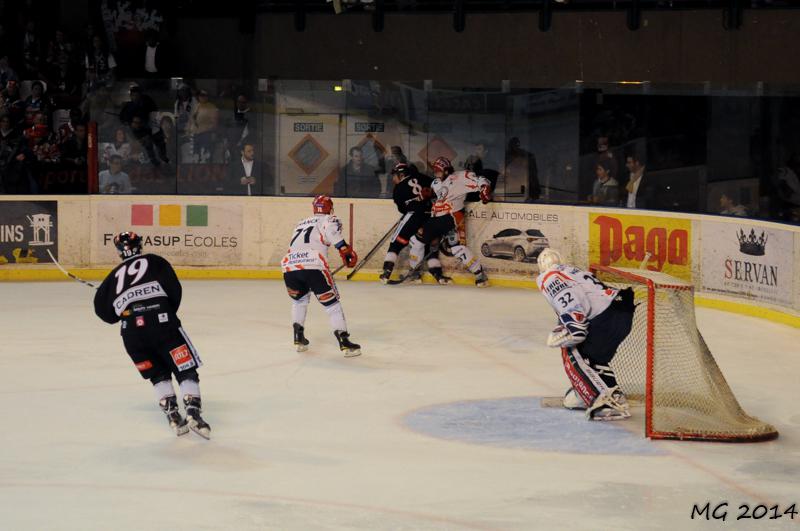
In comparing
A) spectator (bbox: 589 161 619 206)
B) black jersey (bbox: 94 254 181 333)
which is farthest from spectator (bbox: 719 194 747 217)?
black jersey (bbox: 94 254 181 333)

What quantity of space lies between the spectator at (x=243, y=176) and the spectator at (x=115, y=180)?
1.05 meters

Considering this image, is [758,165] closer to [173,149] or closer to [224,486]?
[173,149]

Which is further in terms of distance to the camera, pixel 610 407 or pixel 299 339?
pixel 299 339

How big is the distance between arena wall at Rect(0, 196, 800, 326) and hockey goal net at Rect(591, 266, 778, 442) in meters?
5.17

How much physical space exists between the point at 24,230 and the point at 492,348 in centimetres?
589

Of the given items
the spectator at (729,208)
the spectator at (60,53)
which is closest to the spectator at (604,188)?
the spectator at (729,208)

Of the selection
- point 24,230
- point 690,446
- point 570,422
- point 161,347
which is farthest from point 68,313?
point 690,446

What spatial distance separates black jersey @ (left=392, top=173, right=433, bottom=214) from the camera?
14.7m

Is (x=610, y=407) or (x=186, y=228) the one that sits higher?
(x=186, y=228)

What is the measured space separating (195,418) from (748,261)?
6321 millimetres

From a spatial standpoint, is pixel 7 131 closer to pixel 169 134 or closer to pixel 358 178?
pixel 169 134

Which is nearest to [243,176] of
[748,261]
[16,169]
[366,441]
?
[16,169]

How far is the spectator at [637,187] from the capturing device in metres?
13.9

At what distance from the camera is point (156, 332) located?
793cm
